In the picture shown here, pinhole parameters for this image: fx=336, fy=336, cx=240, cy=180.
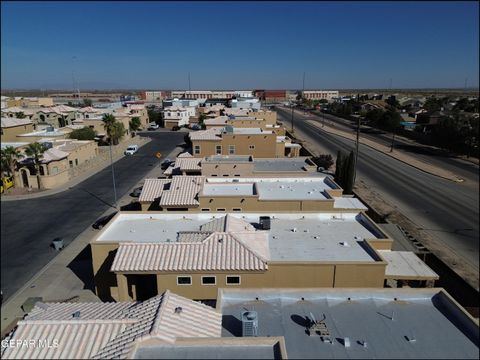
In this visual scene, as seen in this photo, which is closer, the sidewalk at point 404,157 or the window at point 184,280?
the window at point 184,280

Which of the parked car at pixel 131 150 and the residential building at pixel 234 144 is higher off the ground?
the residential building at pixel 234 144

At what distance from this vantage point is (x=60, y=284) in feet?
73.6

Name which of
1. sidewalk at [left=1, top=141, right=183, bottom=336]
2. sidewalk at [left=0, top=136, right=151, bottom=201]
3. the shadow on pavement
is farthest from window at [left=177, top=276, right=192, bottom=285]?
sidewalk at [left=0, top=136, right=151, bottom=201]

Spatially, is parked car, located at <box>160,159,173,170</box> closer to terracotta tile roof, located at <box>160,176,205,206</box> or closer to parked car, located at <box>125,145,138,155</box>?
parked car, located at <box>125,145,138,155</box>

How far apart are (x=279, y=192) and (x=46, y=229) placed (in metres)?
21.2

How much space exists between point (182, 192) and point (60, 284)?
10941 millimetres

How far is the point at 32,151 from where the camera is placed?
40656mm

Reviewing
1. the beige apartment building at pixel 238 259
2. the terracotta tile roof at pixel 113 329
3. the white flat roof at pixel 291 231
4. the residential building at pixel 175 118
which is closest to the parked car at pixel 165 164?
the white flat roof at pixel 291 231

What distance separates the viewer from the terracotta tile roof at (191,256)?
17.5m

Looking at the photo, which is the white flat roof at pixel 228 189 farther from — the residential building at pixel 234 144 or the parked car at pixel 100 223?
the residential building at pixel 234 144

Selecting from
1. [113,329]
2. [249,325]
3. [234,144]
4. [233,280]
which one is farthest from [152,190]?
[249,325]

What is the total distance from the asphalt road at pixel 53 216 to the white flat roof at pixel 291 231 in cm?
665

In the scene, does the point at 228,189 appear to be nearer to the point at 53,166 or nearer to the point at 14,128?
the point at 53,166

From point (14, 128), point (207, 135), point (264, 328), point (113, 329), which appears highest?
point (207, 135)
